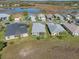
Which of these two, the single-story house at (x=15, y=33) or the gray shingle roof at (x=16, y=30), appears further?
the gray shingle roof at (x=16, y=30)

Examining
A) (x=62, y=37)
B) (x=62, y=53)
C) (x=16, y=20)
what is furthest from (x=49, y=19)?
(x=62, y=53)

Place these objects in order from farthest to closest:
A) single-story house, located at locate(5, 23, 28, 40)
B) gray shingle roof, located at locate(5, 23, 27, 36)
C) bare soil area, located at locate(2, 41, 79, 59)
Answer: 1. gray shingle roof, located at locate(5, 23, 27, 36)
2. single-story house, located at locate(5, 23, 28, 40)
3. bare soil area, located at locate(2, 41, 79, 59)

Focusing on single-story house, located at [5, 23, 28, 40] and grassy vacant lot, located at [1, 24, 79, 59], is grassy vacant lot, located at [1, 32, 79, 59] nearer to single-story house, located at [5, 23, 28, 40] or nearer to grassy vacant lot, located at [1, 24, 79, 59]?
grassy vacant lot, located at [1, 24, 79, 59]

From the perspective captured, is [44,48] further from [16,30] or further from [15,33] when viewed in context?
[16,30]

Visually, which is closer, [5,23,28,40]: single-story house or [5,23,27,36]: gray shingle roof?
[5,23,28,40]: single-story house

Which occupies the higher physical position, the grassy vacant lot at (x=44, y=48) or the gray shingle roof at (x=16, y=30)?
the gray shingle roof at (x=16, y=30)

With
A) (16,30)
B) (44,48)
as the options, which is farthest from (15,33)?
(44,48)

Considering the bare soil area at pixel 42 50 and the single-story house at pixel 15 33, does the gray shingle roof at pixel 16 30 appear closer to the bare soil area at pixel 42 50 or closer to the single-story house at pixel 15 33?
the single-story house at pixel 15 33

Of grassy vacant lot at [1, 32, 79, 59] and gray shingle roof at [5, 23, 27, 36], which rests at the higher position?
gray shingle roof at [5, 23, 27, 36]

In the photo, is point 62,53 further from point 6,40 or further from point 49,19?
point 49,19

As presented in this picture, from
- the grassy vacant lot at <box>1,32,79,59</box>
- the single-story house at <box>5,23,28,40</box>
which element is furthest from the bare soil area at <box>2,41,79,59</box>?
the single-story house at <box>5,23,28,40</box>

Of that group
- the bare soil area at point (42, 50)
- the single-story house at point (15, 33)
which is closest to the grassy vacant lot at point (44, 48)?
the bare soil area at point (42, 50)
